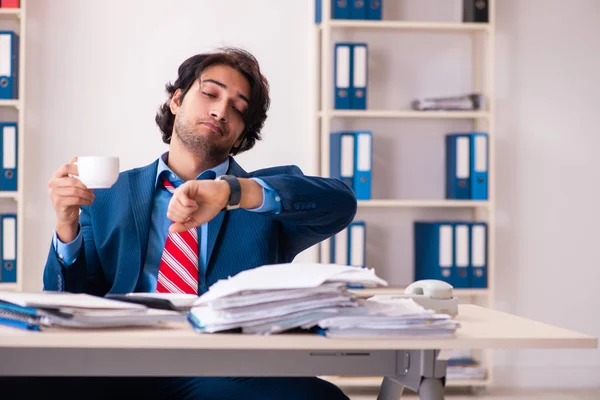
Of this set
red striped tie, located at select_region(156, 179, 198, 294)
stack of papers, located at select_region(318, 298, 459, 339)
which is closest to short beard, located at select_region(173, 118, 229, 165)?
red striped tie, located at select_region(156, 179, 198, 294)

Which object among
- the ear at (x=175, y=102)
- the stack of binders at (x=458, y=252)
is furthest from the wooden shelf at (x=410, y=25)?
the ear at (x=175, y=102)

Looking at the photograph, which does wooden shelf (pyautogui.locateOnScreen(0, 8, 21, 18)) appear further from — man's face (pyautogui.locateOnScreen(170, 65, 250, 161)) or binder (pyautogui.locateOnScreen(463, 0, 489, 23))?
binder (pyautogui.locateOnScreen(463, 0, 489, 23))

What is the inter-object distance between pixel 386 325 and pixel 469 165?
2.95 meters

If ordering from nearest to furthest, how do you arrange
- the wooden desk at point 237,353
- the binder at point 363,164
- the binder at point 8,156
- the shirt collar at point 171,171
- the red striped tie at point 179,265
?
the wooden desk at point 237,353 < the red striped tie at point 179,265 < the shirt collar at point 171,171 < the binder at point 8,156 < the binder at point 363,164

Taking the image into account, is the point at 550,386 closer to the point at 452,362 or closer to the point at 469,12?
the point at 452,362

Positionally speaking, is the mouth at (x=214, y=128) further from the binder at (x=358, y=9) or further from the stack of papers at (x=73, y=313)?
the binder at (x=358, y=9)

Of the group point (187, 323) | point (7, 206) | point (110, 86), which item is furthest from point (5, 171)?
point (187, 323)

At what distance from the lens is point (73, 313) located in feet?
3.67

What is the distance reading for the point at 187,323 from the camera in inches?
49.1

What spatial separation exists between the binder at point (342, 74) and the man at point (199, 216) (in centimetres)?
146

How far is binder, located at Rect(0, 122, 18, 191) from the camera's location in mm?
3713

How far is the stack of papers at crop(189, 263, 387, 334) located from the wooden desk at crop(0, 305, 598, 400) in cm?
2

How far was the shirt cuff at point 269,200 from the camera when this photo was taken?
1492 millimetres

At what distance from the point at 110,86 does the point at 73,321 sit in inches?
121
